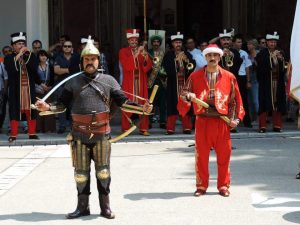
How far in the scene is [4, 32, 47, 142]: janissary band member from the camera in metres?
12.3

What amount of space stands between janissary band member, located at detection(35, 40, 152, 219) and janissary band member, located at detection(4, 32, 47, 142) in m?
5.36

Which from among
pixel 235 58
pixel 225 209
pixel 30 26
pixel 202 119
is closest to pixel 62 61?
pixel 30 26

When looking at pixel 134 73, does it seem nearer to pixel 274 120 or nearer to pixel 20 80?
pixel 20 80

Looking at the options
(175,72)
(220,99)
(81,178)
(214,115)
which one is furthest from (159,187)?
(175,72)

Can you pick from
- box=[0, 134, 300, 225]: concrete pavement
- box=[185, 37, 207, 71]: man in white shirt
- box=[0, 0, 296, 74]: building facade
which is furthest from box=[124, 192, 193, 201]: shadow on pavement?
box=[0, 0, 296, 74]: building facade

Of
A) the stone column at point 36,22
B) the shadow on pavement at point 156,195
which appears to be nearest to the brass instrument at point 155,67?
the stone column at point 36,22

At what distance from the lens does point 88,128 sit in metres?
7.05

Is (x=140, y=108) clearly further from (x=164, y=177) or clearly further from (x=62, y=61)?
(x=62, y=61)

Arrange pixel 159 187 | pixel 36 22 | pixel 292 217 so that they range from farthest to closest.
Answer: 1. pixel 36 22
2. pixel 159 187
3. pixel 292 217

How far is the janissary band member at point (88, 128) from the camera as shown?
7.06 m

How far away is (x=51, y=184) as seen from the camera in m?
8.87

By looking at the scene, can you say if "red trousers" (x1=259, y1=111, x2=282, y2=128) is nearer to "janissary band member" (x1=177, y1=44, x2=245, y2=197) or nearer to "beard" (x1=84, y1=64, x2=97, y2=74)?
"janissary band member" (x1=177, y1=44, x2=245, y2=197)

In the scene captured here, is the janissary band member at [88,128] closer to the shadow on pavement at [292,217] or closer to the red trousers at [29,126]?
the shadow on pavement at [292,217]

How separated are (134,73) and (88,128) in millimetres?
6080
